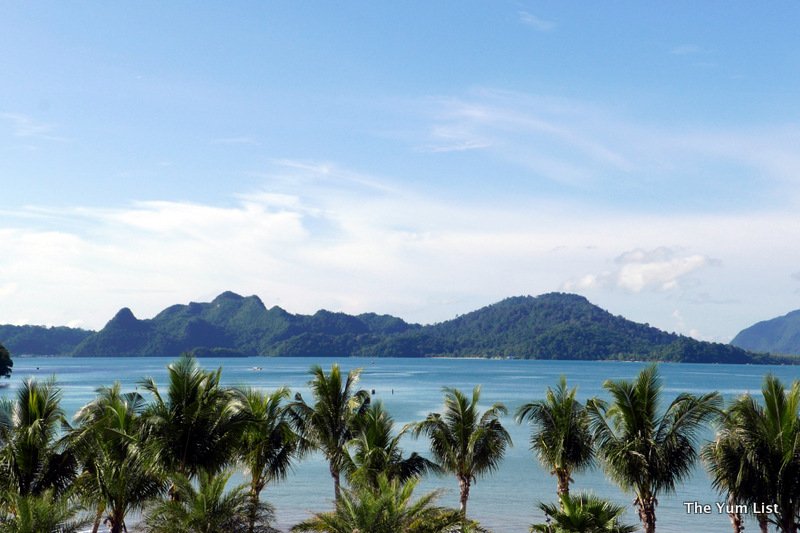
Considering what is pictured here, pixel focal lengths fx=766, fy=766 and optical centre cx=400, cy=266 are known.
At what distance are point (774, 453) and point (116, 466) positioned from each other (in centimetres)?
1705

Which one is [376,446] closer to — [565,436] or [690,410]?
[565,436]

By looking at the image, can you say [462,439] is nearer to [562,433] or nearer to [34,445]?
[562,433]

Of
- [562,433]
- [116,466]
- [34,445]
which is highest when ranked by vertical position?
[34,445]

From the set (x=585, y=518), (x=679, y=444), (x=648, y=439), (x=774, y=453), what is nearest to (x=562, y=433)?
(x=648, y=439)

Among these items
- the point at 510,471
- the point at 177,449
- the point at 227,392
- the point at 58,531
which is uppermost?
the point at 227,392

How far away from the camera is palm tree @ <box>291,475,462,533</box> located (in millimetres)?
15812

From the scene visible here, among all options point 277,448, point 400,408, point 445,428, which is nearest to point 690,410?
point 445,428

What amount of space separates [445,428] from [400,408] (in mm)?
76715

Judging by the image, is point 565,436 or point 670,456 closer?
point 670,456

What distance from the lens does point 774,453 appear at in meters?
19.8

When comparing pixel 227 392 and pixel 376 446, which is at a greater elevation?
pixel 227 392

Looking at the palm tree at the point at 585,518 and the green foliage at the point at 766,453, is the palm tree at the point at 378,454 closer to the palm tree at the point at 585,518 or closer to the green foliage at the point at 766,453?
the palm tree at the point at 585,518

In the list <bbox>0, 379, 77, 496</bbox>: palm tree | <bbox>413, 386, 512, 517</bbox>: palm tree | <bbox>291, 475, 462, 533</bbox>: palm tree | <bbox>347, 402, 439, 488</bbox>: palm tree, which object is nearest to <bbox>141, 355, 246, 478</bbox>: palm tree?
<bbox>0, 379, 77, 496</bbox>: palm tree

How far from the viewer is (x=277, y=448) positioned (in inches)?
962
